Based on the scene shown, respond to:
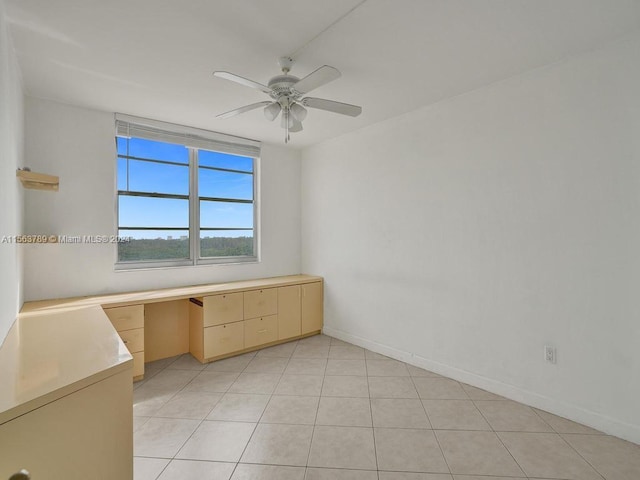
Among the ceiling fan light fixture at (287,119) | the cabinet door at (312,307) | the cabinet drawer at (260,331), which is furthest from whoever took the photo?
the cabinet door at (312,307)

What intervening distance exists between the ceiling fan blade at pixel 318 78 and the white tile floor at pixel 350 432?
2.39 meters

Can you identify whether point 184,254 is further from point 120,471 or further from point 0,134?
point 120,471

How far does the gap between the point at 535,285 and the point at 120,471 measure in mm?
2914

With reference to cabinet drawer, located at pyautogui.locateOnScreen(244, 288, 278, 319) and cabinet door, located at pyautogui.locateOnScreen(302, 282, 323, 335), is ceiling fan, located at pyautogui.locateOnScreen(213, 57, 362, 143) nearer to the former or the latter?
cabinet drawer, located at pyautogui.locateOnScreen(244, 288, 278, 319)

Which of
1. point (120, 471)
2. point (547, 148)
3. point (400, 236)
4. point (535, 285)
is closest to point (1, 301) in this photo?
point (120, 471)

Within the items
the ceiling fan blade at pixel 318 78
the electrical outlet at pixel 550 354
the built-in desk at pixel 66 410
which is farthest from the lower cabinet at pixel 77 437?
the electrical outlet at pixel 550 354

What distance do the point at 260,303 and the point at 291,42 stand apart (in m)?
2.76

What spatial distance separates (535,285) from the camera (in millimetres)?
2525

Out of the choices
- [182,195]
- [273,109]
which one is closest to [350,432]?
[273,109]

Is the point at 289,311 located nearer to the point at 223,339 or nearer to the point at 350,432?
the point at 223,339

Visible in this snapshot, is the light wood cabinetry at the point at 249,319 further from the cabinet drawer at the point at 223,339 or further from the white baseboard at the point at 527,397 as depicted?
the white baseboard at the point at 527,397

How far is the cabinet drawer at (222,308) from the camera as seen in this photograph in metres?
3.41

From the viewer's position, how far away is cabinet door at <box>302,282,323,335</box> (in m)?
4.26

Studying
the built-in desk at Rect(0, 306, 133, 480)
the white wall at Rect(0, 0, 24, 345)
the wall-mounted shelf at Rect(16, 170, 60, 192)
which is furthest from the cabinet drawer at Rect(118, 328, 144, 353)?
the wall-mounted shelf at Rect(16, 170, 60, 192)
